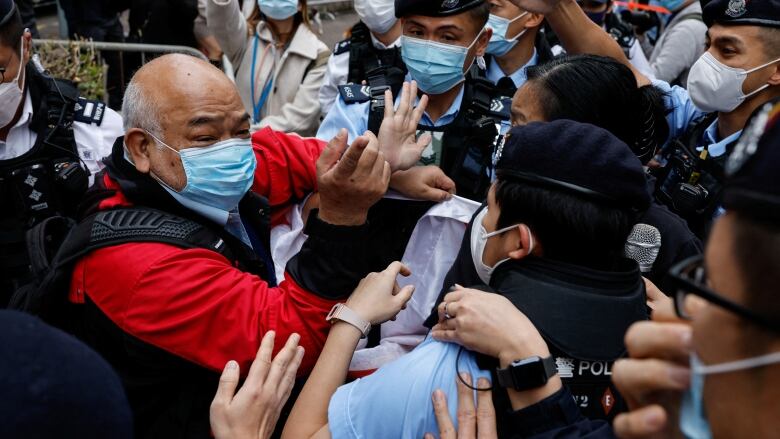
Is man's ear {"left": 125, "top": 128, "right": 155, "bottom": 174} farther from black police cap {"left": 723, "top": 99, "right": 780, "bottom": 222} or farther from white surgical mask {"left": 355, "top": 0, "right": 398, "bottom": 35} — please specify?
white surgical mask {"left": 355, "top": 0, "right": 398, "bottom": 35}

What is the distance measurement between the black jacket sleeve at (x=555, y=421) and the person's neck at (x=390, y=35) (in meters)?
3.73

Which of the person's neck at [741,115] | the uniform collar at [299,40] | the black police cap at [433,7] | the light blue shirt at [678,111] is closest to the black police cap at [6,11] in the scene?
the black police cap at [433,7]

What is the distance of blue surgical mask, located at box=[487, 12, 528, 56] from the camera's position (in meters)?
4.28

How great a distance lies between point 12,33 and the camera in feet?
10.6

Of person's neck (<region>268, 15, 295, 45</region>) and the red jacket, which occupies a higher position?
the red jacket

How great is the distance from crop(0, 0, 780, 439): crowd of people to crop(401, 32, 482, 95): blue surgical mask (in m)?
0.02

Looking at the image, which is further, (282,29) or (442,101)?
(282,29)

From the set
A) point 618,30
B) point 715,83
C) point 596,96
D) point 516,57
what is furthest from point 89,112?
point 618,30

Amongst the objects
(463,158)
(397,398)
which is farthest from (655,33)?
(397,398)

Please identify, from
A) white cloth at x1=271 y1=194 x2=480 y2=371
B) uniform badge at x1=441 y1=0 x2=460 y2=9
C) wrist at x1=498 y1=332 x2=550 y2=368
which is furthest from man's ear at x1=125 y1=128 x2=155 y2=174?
uniform badge at x1=441 y1=0 x2=460 y2=9

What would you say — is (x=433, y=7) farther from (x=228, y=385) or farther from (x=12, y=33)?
(x=228, y=385)

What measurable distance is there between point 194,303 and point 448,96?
197 cm

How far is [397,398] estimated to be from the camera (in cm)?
175

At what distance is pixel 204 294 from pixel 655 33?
6726 millimetres
